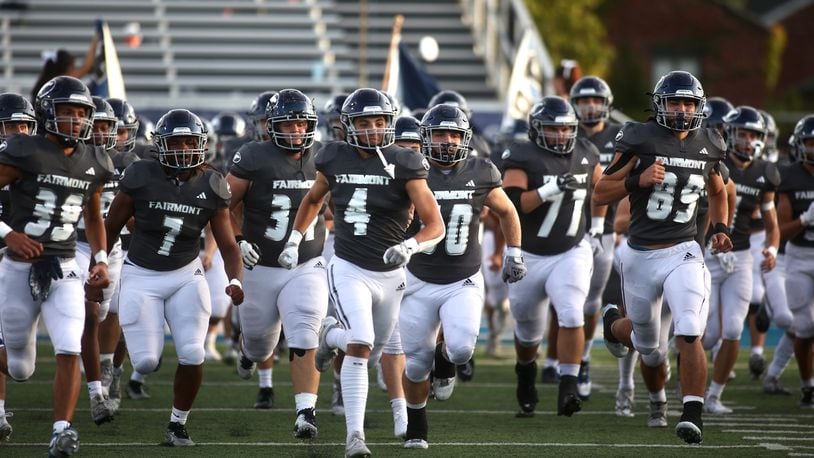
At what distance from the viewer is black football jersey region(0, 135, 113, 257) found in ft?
21.3

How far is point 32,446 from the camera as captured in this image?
6883 mm

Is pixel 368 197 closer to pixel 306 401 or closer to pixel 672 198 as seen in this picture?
pixel 306 401

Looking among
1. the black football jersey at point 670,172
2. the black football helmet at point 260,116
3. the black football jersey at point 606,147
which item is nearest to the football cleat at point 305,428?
the black football jersey at point 670,172

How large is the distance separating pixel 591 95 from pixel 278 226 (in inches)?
122

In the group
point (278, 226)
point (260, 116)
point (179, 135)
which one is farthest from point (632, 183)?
point (260, 116)

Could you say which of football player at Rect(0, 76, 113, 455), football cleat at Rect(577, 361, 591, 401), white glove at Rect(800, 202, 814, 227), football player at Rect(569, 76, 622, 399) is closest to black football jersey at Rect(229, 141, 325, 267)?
football player at Rect(0, 76, 113, 455)

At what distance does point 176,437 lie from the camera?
6914 millimetres

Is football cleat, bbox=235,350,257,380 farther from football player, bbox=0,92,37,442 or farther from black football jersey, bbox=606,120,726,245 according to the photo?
black football jersey, bbox=606,120,726,245

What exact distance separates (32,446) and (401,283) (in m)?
2.02

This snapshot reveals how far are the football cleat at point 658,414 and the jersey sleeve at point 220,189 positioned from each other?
2.71 meters

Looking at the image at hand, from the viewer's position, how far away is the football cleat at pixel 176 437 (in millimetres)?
6891

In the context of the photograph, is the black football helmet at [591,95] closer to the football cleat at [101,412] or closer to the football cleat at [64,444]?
the football cleat at [101,412]

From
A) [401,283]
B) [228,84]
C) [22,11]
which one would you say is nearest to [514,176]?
[401,283]

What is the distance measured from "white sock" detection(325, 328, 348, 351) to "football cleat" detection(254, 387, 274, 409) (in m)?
1.82
